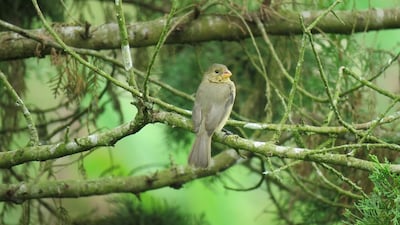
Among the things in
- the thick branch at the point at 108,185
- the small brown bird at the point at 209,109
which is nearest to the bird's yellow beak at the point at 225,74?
the small brown bird at the point at 209,109

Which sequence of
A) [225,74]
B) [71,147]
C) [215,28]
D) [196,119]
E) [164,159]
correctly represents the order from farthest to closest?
[164,159], [225,74], [215,28], [196,119], [71,147]

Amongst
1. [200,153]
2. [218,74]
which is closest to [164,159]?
[218,74]

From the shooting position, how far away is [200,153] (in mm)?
4113

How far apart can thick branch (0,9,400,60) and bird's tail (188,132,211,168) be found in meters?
0.57

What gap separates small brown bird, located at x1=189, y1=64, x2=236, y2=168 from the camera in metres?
4.07

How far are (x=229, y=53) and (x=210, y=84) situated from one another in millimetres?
1066

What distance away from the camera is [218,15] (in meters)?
4.49

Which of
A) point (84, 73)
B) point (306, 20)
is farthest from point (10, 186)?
point (306, 20)

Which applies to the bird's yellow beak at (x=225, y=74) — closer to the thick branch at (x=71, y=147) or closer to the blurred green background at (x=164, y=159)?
the blurred green background at (x=164, y=159)

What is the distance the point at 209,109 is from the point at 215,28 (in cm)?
44

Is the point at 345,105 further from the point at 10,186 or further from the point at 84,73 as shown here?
the point at 10,186

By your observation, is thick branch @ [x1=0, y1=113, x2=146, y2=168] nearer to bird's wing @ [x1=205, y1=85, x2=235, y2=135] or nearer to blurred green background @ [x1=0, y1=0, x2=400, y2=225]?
bird's wing @ [x1=205, y1=85, x2=235, y2=135]

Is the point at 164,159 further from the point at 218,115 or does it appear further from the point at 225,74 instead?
the point at 218,115

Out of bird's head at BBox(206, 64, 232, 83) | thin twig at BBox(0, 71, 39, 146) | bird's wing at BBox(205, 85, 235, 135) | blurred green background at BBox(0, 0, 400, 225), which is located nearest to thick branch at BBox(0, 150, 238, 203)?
bird's wing at BBox(205, 85, 235, 135)
